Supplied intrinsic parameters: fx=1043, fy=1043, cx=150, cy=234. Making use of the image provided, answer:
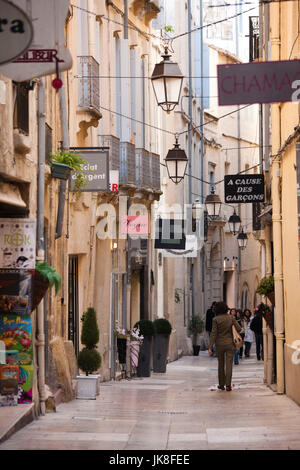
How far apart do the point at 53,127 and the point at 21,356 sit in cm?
445

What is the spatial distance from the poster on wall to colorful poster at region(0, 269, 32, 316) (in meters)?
0.09

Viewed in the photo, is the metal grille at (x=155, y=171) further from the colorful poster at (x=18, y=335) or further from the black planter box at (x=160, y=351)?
the colorful poster at (x=18, y=335)

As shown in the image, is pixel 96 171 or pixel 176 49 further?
pixel 176 49

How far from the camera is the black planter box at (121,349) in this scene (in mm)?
22514

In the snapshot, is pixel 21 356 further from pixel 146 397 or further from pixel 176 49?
pixel 176 49

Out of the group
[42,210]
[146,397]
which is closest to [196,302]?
[146,397]

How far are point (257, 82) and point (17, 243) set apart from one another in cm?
403

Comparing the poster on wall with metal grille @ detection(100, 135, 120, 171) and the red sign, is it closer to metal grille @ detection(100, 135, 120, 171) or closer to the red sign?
the red sign

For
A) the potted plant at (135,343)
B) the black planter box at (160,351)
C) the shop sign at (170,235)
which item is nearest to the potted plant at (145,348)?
the potted plant at (135,343)

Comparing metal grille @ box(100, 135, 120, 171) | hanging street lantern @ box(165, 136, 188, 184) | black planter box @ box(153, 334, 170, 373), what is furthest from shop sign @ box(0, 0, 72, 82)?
black planter box @ box(153, 334, 170, 373)

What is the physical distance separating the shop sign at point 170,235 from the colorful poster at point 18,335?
45.9 feet

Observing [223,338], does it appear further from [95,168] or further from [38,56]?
[38,56]

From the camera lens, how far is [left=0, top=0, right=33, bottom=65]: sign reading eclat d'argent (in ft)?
23.5

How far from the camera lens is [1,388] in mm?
12656
